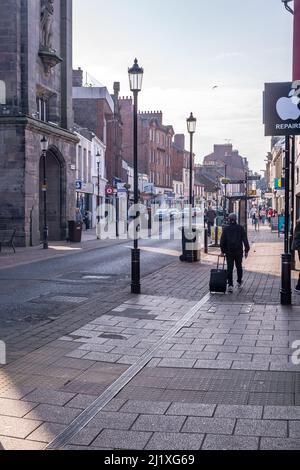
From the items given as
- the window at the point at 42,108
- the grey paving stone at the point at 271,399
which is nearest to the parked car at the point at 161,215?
the window at the point at 42,108

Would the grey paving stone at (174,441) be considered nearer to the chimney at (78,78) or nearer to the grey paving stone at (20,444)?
the grey paving stone at (20,444)

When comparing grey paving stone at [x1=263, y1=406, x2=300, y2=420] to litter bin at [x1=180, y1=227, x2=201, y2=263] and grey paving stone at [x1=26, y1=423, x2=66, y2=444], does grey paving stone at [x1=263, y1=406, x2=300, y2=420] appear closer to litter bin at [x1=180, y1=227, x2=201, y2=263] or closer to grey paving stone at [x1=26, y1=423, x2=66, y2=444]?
grey paving stone at [x1=26, y1=423, x2=66, y2=444]

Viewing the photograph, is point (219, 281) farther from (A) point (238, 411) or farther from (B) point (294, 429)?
(B) point (294, 429)

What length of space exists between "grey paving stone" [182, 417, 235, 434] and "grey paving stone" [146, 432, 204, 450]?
147mm

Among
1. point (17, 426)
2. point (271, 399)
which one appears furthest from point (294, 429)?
point (17, 426)

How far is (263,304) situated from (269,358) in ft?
14.0

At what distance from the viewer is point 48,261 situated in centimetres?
2238

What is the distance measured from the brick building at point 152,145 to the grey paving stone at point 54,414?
77723 millimetres

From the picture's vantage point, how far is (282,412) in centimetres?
602

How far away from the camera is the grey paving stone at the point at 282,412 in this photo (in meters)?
5.87

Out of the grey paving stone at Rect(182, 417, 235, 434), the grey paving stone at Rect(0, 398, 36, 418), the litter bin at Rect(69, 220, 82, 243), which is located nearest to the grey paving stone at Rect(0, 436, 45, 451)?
the grey paving stone at Rect(0, 398, 36, 418)

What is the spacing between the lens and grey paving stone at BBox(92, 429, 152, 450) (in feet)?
17.0
